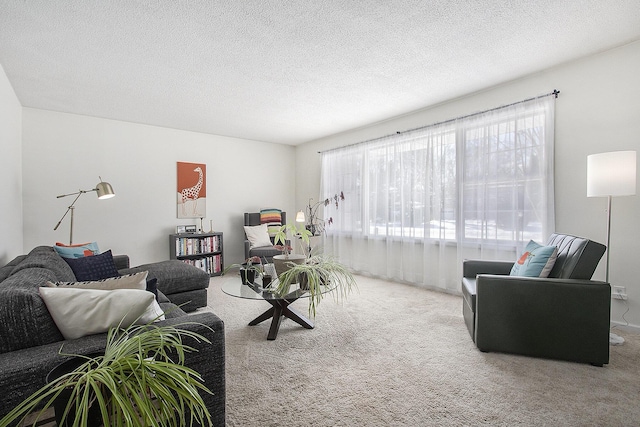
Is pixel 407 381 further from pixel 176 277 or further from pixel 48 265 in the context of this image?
pixel 48 265

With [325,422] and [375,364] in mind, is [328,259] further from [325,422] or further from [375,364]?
[325,422]

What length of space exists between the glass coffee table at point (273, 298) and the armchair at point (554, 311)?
4.09ft

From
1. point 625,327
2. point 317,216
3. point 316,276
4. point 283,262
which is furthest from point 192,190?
point 625,327

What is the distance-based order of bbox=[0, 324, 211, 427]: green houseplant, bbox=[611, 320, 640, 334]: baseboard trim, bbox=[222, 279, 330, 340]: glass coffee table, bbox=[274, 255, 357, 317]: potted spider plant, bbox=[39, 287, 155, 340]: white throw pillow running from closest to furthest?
1. bbox=[0, 324, 211, 427]: green houseplant
2. bbox=[39, 287, 155, 340]: white throw pillow
3. bbox=[274, 255, 357, 317]: potted spider plant
4. bbox=[222, 279, 330, 340]: glass coffee table
5. bbox=[611, 320, 640, 334]: baseboard trim

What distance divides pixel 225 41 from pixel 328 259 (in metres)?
1.95

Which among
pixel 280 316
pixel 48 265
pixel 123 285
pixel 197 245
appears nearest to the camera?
pixel 123 285

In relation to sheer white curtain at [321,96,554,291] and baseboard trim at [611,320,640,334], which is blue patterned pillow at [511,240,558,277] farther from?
baseboard trim at [611,320,640,334]

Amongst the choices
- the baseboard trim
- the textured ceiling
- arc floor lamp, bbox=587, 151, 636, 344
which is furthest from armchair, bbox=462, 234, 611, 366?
the textured ceiling

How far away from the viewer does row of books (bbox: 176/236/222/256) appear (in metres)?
4.96

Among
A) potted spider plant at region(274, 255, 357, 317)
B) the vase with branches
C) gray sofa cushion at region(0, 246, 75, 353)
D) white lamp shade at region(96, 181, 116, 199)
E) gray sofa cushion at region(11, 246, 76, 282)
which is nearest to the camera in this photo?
gray sofa cushion at region(0, 246, 75, 353)

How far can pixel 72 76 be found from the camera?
3191 mm

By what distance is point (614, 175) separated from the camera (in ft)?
8.03

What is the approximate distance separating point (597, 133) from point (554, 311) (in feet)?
5.92

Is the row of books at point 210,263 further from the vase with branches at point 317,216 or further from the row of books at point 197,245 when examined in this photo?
the vase with branches at point 317,216
